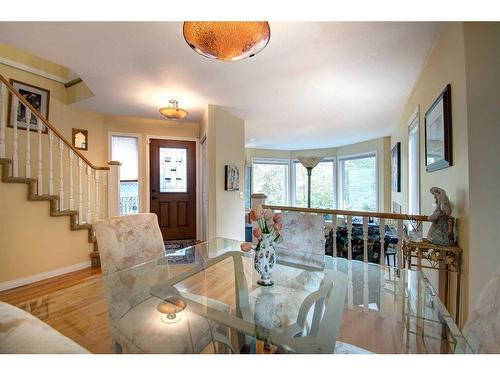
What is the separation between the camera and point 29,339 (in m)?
0.46

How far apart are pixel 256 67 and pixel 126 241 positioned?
2.00 meters

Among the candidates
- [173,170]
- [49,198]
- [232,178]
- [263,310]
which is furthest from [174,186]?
[263,310]

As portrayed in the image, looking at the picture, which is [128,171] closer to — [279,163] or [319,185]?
[279,163]

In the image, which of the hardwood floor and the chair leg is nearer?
the hardwood floor

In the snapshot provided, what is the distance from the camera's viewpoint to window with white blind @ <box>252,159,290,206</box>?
784 cm

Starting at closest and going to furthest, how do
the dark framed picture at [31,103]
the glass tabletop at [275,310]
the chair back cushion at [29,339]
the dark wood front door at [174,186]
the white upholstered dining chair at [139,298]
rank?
1. the chair back cushion at [29,339]
2. the glass tabletop at [275,310]
3. the white upholstered dining chair at [139,298]
4. the dark framed picture at [31,103]
5. the dark wood front door at [174,186]

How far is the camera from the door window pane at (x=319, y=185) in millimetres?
7488

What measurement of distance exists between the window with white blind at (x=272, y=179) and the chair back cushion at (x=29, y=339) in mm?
7293

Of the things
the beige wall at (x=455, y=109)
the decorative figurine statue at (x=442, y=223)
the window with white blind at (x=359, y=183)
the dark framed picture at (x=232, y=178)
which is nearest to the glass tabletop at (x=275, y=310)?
the decorative figurine statue at (x=442, y=223)

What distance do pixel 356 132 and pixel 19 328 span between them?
5862 mm

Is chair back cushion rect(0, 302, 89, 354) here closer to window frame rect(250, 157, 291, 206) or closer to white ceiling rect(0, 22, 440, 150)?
white ceiling rect(0, 22, 440, 150)

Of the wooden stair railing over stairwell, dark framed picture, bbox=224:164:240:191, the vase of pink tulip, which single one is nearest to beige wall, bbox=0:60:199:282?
the wooden stair railing over stairwell

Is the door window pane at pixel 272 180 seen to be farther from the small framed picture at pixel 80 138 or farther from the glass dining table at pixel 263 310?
the glass dining table at pixel 263 310

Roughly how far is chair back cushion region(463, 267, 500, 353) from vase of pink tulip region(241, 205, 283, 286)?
2.61 ft
